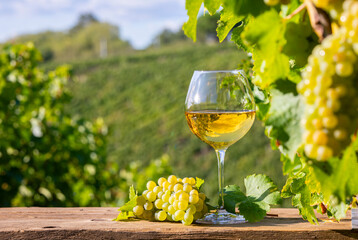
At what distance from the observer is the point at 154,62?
18.9 meters

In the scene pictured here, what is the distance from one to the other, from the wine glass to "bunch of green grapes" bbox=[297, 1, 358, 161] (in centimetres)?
83

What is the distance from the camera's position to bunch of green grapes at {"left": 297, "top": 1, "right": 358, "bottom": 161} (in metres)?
0.59

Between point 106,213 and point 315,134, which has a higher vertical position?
point 315,134

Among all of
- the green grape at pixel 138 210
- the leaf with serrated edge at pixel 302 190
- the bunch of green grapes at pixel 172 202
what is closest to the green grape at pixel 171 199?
the bunch of green grapes at pixel 172 202

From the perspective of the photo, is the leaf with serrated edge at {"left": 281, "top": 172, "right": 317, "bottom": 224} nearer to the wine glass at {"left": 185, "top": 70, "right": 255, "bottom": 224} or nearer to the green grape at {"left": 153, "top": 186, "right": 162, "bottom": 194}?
the wine glass at {"left": 185, "top": 70, "right": 255, "bottom": 224}

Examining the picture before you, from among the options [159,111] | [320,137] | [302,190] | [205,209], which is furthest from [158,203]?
[159,111]

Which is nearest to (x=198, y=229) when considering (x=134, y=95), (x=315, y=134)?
(x=315, y=134)

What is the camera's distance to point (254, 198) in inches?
57.6

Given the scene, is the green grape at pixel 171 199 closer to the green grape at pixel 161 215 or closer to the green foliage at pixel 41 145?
the green grape at pixel 161 215

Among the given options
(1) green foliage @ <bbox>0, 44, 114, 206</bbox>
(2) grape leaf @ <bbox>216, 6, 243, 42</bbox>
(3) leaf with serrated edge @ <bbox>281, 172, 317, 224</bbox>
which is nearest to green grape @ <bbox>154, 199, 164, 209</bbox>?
(3) leaf with serrated edge @ <bbox>281, 172, 317, 224</bbox>

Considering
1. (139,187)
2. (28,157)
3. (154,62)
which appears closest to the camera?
(139,187)

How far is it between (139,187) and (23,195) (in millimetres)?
3252

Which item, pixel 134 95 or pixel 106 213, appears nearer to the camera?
pixel 106 213

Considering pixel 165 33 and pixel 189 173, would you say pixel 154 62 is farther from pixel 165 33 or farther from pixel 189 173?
pixel 165 33
